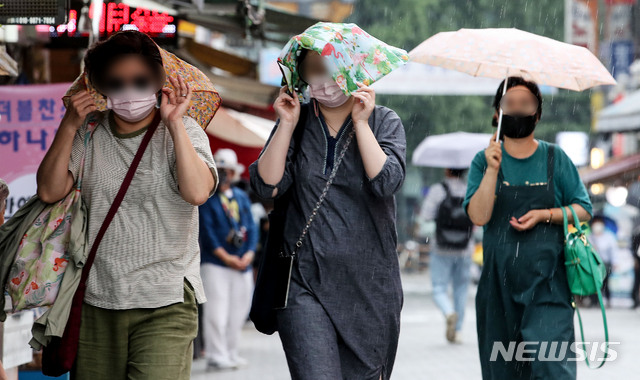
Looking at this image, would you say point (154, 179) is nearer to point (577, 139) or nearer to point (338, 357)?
point (338, 357)

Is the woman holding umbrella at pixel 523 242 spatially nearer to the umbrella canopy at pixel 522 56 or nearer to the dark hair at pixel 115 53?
the umbrella canopy at pixel 522 56

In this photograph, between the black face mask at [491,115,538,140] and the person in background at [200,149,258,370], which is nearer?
the black face mask at [491,115,538,140]

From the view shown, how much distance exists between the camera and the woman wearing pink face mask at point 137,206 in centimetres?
402

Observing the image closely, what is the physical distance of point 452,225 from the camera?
501 inches

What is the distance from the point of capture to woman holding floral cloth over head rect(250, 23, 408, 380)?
14.2ft

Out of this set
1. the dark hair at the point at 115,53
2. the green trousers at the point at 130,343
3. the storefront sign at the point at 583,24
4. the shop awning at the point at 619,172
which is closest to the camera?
the green trousers at the point at 130,343

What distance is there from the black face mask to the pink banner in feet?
9.20

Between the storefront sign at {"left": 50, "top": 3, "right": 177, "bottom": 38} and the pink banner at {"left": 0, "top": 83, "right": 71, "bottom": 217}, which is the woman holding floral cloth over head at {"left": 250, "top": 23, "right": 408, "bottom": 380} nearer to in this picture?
the pink banner at {"left": 0, "top": 83, "right": 71, "bottom": 217}

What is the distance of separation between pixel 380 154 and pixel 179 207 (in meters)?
0.90

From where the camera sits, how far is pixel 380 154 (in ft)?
14.2

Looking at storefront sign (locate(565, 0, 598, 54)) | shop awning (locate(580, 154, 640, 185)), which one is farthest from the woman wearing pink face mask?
storefront sign (locate(565, 0, 598, 54))

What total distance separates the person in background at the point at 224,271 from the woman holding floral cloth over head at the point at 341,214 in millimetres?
5862

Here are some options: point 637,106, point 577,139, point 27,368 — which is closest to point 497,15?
point 577,139

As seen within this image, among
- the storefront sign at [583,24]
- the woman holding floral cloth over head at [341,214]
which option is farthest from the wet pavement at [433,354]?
the storefront sign at [583,24]
